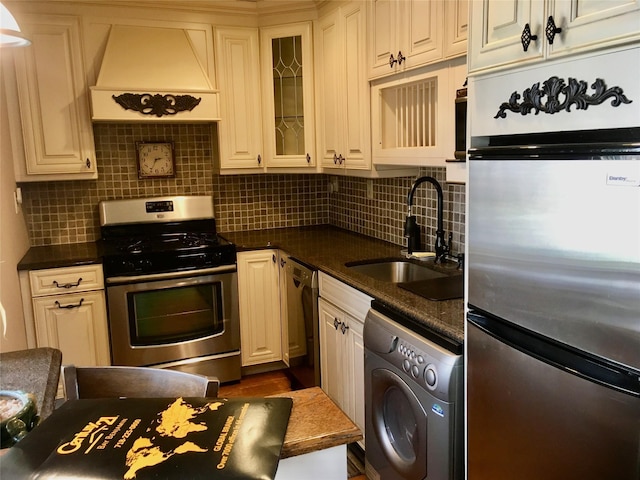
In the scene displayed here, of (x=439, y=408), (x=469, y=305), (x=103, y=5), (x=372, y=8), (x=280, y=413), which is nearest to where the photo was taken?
(x=280, y=413)

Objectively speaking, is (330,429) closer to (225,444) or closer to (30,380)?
(225,444)

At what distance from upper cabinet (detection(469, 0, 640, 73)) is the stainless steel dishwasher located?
1.65 m

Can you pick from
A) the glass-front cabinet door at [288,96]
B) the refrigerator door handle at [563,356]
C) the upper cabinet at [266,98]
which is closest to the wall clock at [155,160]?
the upper cabinet at [266,98]

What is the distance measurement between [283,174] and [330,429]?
318cm

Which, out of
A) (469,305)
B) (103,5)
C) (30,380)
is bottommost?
(30,380)

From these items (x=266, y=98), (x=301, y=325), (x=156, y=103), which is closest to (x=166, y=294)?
(x=301, y=325)

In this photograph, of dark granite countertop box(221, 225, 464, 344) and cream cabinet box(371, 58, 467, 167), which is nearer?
dark granite countertop box(221, 225, 464, 344)

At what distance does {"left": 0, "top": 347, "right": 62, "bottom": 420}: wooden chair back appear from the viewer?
129cm

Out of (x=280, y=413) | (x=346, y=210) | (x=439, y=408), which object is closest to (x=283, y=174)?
(x=346, y=210)

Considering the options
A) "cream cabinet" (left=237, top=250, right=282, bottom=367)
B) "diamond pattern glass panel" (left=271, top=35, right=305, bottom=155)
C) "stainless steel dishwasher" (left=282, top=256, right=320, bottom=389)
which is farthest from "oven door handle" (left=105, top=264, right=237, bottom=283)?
"diamond pattern glass panel" (left=271, top=35, right=305, bottom=155)

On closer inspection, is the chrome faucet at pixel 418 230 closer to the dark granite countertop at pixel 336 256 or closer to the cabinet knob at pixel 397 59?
the dark granite countertop at pixel 336 256

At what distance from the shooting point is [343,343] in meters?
2.60

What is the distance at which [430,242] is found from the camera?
2896 millimetres

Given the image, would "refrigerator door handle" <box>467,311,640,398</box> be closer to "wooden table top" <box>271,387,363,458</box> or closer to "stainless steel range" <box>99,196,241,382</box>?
"wooden table top" <box>271,387,363,458</box>
